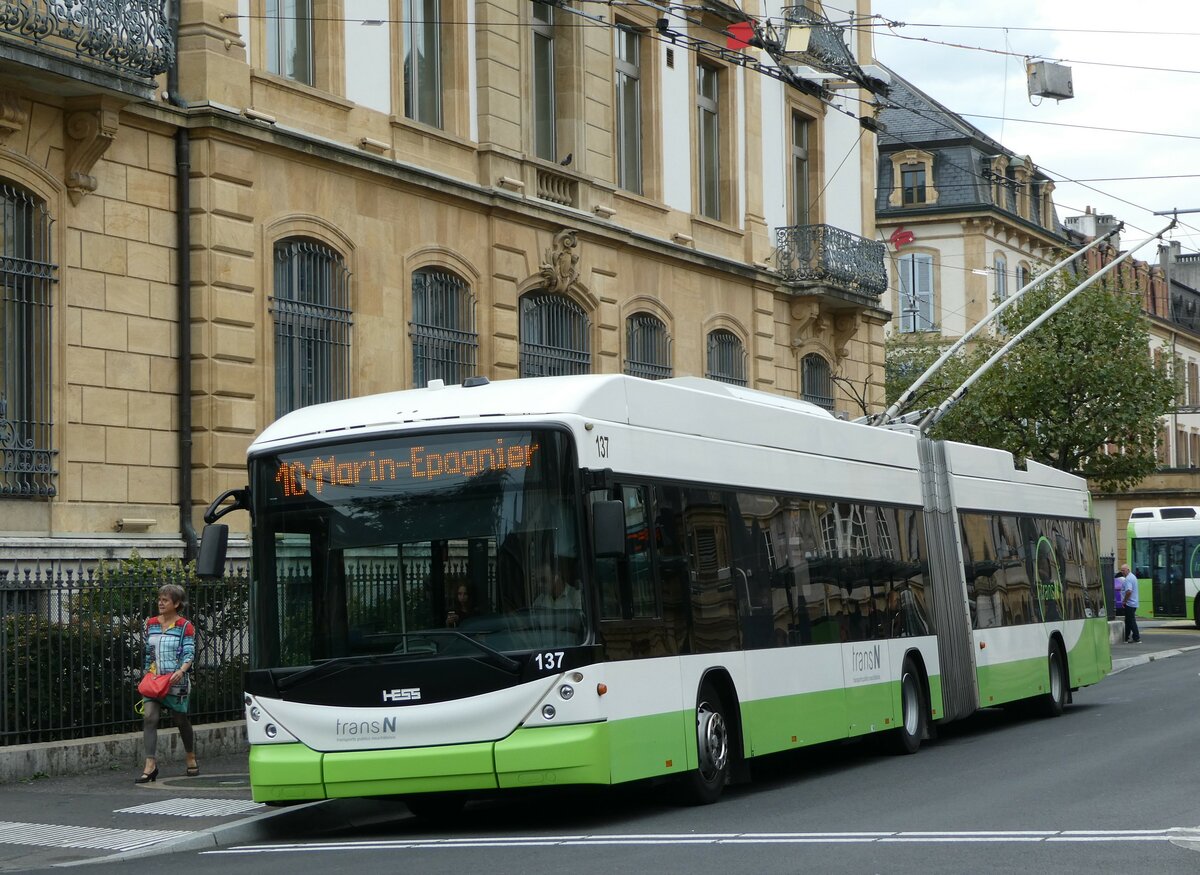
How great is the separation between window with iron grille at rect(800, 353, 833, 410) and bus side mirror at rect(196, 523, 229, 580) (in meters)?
21.5

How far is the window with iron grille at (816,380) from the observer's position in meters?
33.2

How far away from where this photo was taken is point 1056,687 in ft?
71.4

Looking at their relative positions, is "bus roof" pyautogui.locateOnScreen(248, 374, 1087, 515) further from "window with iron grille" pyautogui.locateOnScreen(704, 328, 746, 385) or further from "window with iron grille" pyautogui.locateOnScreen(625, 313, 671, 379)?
"window with iron grille" pyautogui.locateOnScreen(704, 328, 746, 385)

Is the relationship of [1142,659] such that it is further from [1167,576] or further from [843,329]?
[1167,576]

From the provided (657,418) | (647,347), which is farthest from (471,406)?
(647,347)

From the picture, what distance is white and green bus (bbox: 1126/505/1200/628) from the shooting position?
154ft

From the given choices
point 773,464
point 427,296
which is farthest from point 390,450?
point 427,296

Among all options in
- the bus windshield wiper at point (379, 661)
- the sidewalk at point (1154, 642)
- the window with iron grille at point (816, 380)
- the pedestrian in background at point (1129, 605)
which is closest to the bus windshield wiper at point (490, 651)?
the bus windshield wiper at point (379, 661)

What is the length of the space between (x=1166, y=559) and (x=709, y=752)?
36.7 m

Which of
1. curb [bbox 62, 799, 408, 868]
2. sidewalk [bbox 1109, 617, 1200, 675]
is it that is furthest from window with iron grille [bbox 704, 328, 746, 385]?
curb [bbox 62, 799, 408, 868]

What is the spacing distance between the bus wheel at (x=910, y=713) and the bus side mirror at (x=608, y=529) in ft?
20.9

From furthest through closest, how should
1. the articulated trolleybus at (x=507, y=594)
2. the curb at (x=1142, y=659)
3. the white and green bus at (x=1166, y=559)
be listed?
the white and green bus at (x=1166, y=559) → the curb at (x=1142, y=659) → the articulated trolleybus at (x=507, y=594)

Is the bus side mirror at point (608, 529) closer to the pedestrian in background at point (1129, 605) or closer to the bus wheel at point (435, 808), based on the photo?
the bus wheel at point (435, 808)

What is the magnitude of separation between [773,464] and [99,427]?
679cm
